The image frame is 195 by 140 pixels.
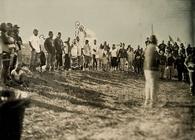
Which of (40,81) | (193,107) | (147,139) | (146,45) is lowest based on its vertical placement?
(147,139)

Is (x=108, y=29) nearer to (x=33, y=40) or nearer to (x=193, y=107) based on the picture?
(x=33, y=40)

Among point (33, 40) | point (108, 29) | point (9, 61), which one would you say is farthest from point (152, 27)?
point (9, 61)

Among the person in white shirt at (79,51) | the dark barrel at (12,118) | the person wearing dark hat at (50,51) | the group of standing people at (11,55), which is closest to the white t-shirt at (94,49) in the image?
the person in white shirt at (79,51)

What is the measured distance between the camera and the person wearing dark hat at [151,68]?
3459 millimetres

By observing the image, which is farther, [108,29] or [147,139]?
[108,29]

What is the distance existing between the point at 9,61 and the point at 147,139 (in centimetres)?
146

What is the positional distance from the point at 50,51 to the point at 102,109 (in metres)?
0.77

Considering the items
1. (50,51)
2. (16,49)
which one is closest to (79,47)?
(50,51)

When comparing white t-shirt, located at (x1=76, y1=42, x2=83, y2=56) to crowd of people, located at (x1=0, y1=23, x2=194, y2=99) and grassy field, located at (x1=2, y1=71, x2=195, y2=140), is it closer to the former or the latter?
crowd of people, located at (x1=0, y1=23, x2=194, y2=99)

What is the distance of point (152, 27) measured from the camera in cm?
350

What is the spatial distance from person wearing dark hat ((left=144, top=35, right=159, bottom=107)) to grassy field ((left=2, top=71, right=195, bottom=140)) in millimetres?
58

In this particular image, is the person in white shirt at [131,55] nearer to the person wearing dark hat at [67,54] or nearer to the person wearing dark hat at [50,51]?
the person wearing dark hat at [67,54]

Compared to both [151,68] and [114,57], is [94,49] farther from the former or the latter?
[151,68]

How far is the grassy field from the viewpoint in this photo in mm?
3320
